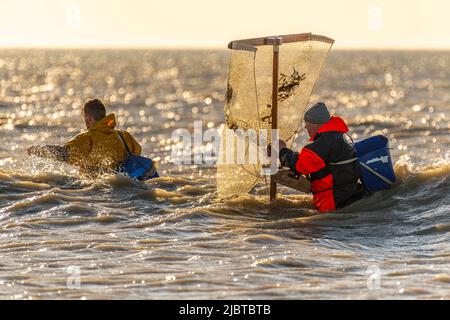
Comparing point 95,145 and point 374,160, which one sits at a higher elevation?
point 95,145

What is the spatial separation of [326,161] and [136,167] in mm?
3264

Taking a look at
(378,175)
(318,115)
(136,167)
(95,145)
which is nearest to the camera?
(318,115)

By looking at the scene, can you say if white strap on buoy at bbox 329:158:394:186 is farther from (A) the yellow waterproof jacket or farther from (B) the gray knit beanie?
(A) the yellow waterproof jacket

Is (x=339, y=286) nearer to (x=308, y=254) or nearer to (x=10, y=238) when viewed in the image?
(x=308, y=254)

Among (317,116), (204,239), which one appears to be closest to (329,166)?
(317,116)

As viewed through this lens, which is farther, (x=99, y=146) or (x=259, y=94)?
(x=99, y=146)

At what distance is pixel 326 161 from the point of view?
12047 millimetres

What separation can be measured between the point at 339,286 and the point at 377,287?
336mm

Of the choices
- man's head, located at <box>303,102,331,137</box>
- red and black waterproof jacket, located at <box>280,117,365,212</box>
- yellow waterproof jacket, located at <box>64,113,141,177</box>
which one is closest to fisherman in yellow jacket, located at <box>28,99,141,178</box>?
yellow waterproof jacket, located at <box>64,113,141,177</box>

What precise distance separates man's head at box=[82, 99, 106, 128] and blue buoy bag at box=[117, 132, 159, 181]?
608mm

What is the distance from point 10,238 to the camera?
11.2m

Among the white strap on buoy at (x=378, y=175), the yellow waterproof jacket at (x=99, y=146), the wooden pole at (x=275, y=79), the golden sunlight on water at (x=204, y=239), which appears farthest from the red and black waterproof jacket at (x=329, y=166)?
the yellow waterproof jacket at (x=99, y=146)

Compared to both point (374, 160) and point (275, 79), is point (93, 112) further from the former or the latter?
point (374, 160)

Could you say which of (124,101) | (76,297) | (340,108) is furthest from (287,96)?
(124,101)
